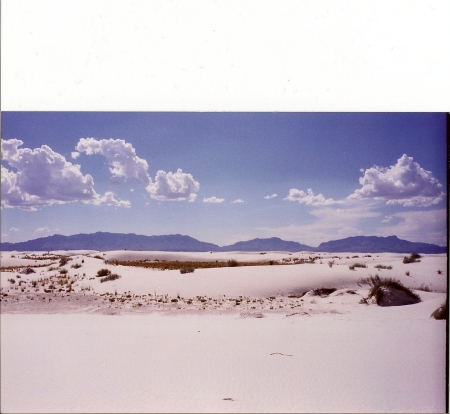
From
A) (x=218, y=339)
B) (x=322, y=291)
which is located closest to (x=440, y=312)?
(x=322, y=291)

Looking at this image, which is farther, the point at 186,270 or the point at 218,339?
the point at 186,270

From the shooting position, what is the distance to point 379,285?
453cm

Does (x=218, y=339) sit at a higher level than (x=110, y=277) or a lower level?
lower

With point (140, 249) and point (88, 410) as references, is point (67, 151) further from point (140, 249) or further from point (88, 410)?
point (88, 410)

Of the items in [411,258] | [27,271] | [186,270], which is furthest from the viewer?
[186,270]

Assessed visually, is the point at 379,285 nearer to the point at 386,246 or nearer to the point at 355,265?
the point at 355,265

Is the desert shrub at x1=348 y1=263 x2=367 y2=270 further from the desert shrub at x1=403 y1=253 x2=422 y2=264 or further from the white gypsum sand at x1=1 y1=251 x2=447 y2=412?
the desert shrub at x1=403 y1=253 x2=422 y2=264

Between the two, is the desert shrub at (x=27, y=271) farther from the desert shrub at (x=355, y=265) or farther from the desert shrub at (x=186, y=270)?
the desert shrub at (x=355, y=265)

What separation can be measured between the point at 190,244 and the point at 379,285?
6.78 feet

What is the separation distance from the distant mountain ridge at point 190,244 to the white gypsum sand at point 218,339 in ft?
0.27

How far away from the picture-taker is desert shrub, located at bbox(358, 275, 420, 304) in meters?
4.48

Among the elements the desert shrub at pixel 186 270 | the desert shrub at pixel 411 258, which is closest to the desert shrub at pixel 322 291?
the desert shrub at pixel 411 258

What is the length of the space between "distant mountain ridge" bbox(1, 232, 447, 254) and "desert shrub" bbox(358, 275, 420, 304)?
12.9 inches
